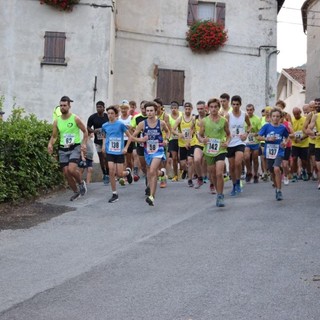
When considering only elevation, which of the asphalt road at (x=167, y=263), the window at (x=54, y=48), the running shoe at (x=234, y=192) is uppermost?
the window at (x=54, y=48)

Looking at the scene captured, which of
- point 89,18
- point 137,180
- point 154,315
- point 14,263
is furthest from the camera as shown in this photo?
point 89,18

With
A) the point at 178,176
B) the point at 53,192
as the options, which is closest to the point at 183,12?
the point at 178,176

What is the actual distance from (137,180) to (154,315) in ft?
36.0

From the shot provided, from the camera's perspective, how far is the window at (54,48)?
22578 millimetres

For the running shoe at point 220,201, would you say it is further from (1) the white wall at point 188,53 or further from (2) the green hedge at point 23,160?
(1) the white wall at point 188,53

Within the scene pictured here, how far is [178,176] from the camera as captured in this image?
17328 mm

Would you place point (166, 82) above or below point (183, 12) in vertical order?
below

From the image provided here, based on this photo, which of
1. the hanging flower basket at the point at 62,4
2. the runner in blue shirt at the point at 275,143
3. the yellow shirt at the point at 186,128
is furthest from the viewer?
the hanging flower basket at the point at 62,4

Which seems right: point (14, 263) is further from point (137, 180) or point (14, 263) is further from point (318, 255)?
point (137, 180)

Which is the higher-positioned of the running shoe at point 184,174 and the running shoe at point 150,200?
the running shoe at point 184,174

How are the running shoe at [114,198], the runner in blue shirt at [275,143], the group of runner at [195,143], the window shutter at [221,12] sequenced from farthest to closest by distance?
the window shutter at [221,12] < the running shoe at [114,198] < the runner in blue shirt at [275,143] < the group of runner at [195,143]

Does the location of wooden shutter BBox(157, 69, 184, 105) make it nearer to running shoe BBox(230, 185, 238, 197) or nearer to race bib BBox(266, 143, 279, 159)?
running shoe BBox(230, 185, 238, 197)

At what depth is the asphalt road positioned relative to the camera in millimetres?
5508

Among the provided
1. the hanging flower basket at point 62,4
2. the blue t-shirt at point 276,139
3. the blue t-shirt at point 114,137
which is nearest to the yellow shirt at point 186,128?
the blue t-shirt at point 114,137
